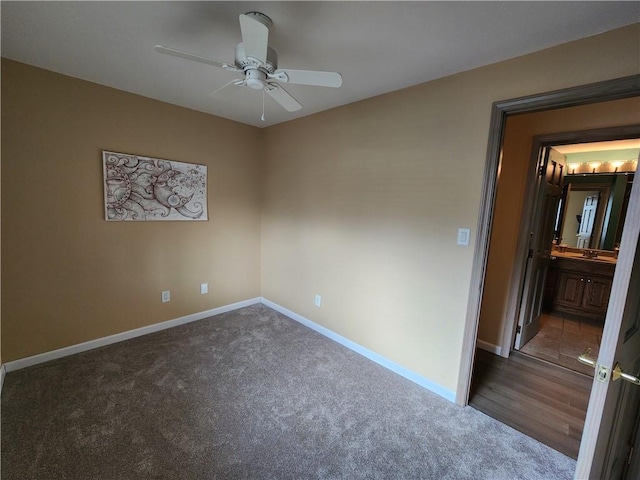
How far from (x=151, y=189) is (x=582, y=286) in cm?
542

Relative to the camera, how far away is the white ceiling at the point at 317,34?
4.44ft

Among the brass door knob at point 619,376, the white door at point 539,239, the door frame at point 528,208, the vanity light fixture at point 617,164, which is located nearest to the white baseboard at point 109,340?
the door frame at point 528,208

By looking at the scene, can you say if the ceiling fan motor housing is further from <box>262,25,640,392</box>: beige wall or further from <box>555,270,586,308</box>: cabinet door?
<box>555,270,586,308</box>: cabinet door

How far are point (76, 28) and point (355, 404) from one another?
3.01 meters

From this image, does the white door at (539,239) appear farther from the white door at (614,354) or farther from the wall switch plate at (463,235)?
the white door at (614,354)

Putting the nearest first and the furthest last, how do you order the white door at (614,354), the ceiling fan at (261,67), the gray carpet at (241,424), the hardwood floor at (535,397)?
the white door at (614,354)
the ceiling fan at (261,67)
the gray carpet at (241,424)
the hardwood floor at (535,397)

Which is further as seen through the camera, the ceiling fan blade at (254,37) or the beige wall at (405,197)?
the beige wall at (405,197)

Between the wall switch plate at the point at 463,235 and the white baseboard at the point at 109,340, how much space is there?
9.41 ft

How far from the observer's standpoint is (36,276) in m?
2.27

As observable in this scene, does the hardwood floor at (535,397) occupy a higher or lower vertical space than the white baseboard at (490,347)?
lower

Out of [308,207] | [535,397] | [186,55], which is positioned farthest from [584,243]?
[186,55]

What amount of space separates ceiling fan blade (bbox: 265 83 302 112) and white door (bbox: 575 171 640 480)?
5.24 ft

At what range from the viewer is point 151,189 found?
2793 millimetres

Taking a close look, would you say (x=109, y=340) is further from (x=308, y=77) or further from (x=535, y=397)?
(x=535, y=397)
